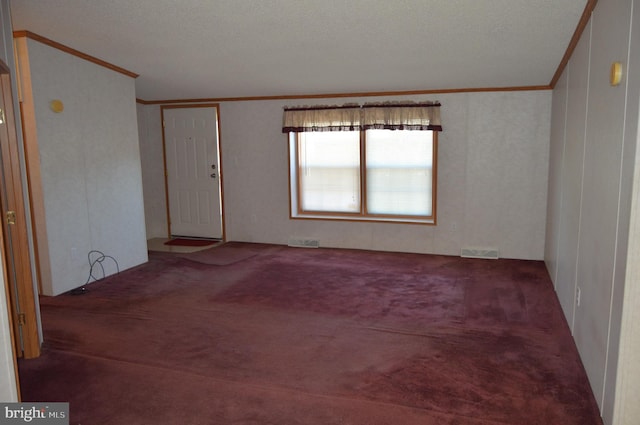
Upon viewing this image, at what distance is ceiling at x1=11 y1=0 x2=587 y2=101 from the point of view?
9.93 ft

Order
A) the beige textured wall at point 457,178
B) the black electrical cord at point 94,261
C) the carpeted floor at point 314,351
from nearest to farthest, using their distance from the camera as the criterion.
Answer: the carpeted floor at point 314,351 → the black electrical cord at point 94,261 → the beige textured wall at point 457,178

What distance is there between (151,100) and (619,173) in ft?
20.8

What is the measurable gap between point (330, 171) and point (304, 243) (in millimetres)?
1108

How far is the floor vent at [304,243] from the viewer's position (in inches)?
251

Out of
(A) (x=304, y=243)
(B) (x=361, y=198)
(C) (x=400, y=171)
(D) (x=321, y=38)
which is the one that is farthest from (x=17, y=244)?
(C) (x=400, y=171)

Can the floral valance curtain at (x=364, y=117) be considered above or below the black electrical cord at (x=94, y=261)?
above

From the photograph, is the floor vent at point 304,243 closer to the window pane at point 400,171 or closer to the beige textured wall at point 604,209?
the window pane at point 400,171

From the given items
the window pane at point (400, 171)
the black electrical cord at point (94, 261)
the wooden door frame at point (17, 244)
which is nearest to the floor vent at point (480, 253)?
the window pane at point (400, 171)

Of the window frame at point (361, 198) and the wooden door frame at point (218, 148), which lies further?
the wooden door frame at point (218, 148)

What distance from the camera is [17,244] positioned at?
9.65ft

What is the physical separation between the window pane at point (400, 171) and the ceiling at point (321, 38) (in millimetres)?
789

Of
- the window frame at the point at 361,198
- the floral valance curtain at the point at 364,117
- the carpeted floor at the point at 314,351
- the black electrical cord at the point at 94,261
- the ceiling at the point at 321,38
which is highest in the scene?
the ceiling at the point at 321,38

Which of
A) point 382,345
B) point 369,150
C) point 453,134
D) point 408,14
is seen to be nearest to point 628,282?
point 382,345

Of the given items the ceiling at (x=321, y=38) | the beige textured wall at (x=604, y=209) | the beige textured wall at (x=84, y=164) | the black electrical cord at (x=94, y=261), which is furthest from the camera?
the black electrical cord at (x=94, y=261)
